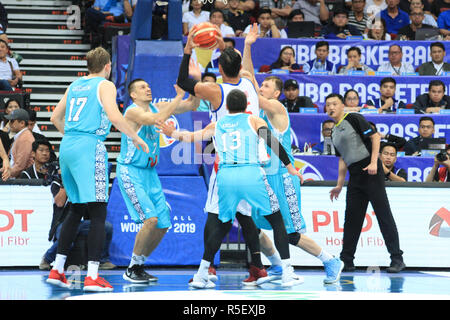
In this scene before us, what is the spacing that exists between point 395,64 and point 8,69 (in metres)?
6.86

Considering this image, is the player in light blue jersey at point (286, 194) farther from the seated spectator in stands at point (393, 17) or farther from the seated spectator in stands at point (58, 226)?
the seated spectator in stands at point (393, 17)

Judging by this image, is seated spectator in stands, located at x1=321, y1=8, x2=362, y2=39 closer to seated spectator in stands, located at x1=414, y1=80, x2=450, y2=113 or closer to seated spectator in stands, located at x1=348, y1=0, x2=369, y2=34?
seated spectator in stands, located at x1=348, y1=0, x2=369, y2=34

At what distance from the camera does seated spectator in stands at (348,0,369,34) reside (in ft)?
48.3

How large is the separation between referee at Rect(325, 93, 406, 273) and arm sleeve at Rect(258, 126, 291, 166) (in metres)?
1.90

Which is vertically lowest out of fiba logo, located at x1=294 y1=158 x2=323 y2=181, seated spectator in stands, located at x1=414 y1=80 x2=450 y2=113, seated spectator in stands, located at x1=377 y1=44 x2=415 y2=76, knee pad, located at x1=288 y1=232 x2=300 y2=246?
knee pad, located at x1=288 y1=232 x2=300 y2=246

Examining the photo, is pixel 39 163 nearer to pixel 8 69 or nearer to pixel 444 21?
pixel 8 69

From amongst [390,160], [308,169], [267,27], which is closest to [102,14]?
[267,27]

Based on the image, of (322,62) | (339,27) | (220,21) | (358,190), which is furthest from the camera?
(339,27)

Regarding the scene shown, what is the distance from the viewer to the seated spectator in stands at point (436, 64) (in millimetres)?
13031

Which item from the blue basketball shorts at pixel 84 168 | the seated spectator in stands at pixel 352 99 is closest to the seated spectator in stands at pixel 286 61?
the seated spectator in stands at pixel 352 99

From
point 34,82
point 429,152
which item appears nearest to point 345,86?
point 429,152

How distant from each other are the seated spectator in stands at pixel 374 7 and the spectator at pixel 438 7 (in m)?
1.43

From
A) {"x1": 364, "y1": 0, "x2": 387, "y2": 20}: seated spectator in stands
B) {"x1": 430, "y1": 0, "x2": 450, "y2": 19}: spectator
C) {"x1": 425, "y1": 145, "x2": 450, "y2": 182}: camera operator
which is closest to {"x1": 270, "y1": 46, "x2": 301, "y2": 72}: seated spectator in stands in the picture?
{"x1": 364, "y1": 0, "x2": 387, "y2": 20}: seated spectator in stands

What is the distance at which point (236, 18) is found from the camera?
14.5 metres
